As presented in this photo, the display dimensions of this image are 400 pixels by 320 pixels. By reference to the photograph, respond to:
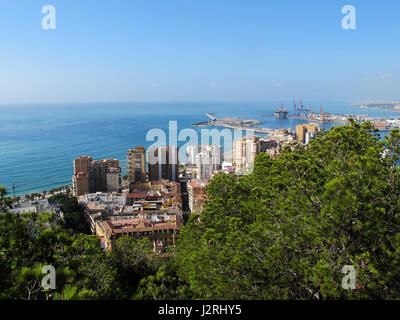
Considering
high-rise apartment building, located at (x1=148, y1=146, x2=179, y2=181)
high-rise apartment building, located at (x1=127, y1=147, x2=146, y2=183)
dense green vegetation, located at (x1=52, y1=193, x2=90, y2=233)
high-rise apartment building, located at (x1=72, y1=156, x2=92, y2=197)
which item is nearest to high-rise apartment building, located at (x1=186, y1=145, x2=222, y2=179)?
high-rise apartment building, located at (x1=148, y1=146, x2=179, y2=181)

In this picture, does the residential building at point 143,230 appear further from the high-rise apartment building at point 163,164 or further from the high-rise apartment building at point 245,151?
the high-rise apartment building at point 245,151

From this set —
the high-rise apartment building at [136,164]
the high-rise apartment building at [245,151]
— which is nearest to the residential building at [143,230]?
the high-rise apartment building at [136,164]

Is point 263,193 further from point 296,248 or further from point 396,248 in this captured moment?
point 396,248

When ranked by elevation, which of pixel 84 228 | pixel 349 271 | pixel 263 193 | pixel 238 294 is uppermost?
pixel 263 193

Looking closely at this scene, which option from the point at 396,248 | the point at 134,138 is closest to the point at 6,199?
the point at 396,248

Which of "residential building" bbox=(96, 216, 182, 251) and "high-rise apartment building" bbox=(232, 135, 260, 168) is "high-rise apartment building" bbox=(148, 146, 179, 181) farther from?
"residential building" bbox=(96, 216, 182, 251)

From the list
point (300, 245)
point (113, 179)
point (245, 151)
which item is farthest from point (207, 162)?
point (300, 245)
